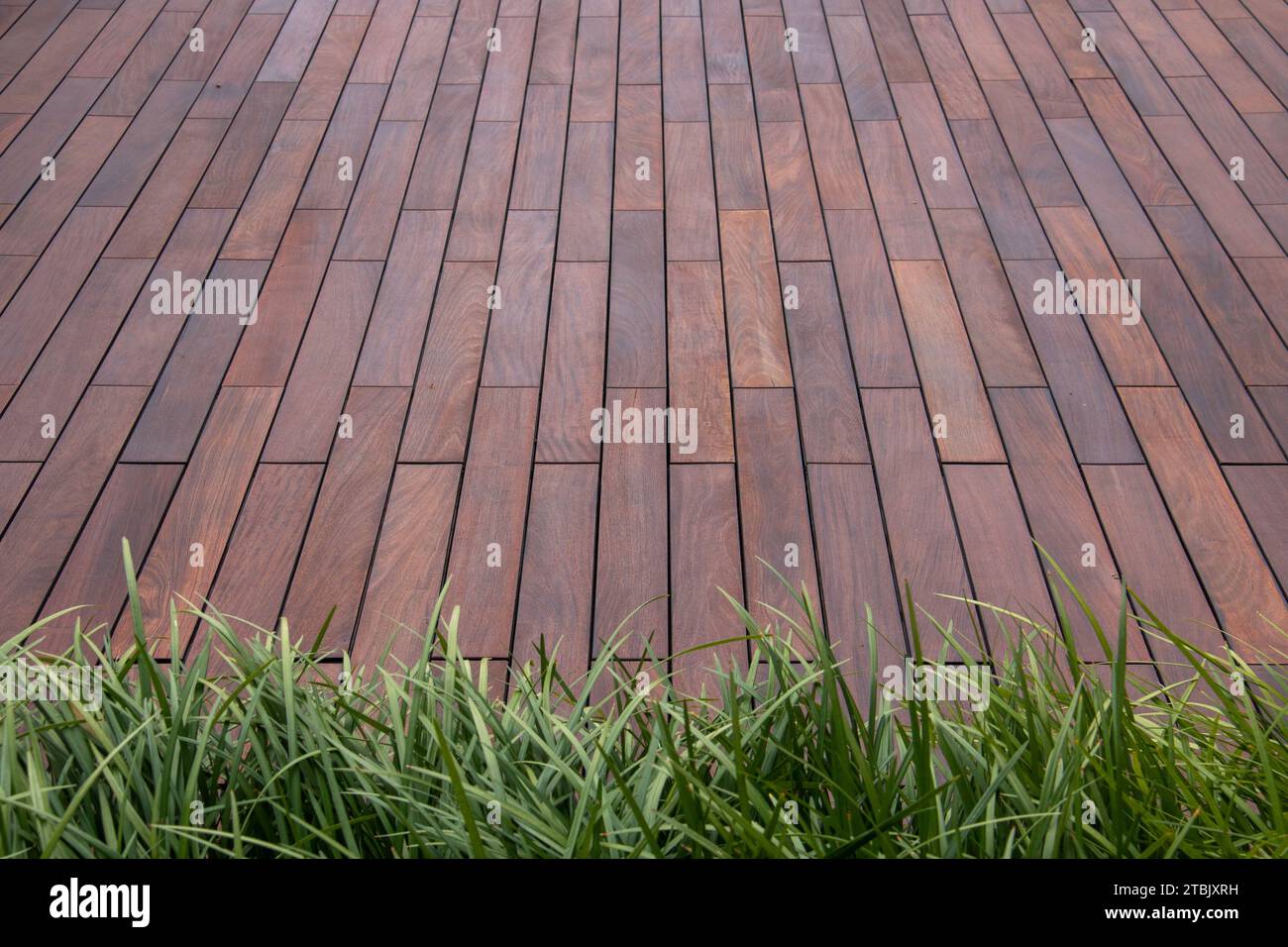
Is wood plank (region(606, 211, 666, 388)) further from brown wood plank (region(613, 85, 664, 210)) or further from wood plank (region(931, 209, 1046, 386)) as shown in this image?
wood plank (region(931, 209, 1046, 386))

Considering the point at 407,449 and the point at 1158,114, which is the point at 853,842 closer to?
the point at 407,449

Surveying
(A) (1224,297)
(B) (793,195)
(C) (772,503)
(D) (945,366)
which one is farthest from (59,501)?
(A) (1224,297)

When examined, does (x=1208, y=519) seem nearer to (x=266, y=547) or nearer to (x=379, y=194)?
(x=266, y=547)

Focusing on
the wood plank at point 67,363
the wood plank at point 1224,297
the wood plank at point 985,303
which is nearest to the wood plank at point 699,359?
the wood plank at point 985,303

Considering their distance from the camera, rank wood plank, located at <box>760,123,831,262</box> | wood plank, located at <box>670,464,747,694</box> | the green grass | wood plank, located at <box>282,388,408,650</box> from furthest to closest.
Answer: wood plank, located at <box>760,123,831,262</box>, wood plank, located at <box>282,388,408,650</box>, wood plank, located at <box>670,464,747,694</box>, the green grass

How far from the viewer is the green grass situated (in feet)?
4.12

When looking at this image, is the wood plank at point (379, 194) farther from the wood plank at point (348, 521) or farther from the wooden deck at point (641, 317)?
the wood plank at point (348, 521)

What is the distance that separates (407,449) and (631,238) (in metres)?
1.02

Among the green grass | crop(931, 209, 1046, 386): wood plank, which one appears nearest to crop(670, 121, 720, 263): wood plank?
crop(931, 209, 1046, 386): wood plank

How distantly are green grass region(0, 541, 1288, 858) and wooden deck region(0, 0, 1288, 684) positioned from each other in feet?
1.97

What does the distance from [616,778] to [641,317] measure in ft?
5.84

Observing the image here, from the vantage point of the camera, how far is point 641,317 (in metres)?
2.87

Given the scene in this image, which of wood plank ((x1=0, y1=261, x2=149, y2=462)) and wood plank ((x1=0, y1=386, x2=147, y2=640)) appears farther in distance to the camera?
wood plank ((x1=0, y1=261, x2=149, y2=462))
